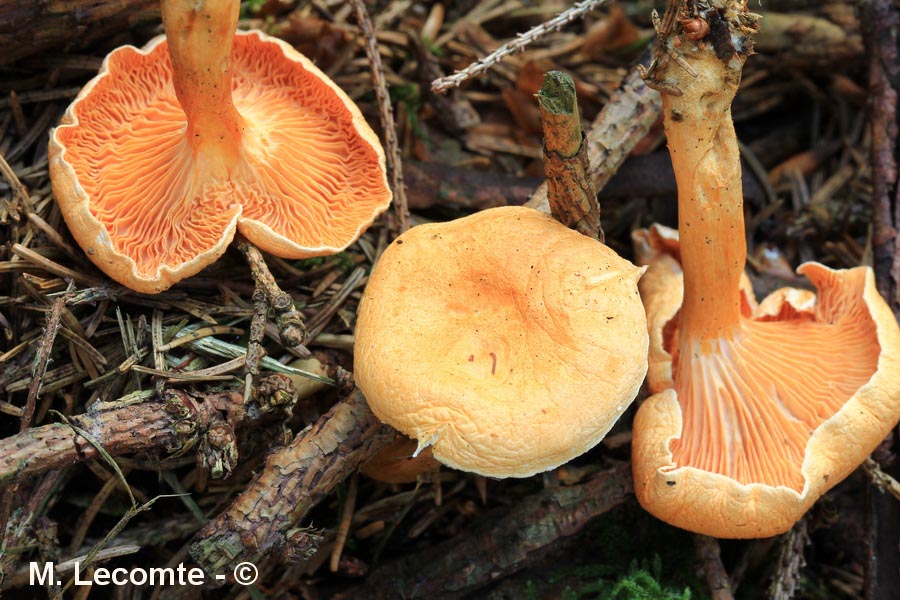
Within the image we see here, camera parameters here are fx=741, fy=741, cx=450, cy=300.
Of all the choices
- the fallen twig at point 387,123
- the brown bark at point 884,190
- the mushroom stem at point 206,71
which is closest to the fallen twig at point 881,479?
the brown bark at point 884,190

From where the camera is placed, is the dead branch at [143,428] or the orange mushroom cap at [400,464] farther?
the orange mushroom cap at [400,464]

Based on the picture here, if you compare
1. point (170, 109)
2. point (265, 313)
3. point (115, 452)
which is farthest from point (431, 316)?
point (170, 109)

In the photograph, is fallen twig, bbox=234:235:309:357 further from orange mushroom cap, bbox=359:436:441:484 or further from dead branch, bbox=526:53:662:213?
dead branch, bbox=526:53:662:213

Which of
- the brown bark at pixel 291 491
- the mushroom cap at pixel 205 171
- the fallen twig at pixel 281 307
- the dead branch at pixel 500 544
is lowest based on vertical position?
the dead branch at pixel 500 544

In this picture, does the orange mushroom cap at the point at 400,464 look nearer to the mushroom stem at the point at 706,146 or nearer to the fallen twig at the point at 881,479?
the mushroom stem at the point at 706,146

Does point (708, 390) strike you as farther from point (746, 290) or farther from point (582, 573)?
point (582, 573)

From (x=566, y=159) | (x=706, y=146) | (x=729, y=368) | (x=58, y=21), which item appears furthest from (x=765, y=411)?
(x=58, y=21)
